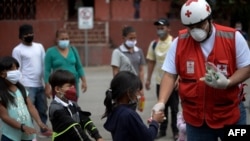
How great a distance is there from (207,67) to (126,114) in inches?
32.8

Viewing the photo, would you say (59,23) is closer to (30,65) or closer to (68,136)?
(30,65)

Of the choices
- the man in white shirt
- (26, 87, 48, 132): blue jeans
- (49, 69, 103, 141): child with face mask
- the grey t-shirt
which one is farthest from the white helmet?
(26, 87, 48, 132): blue jeans

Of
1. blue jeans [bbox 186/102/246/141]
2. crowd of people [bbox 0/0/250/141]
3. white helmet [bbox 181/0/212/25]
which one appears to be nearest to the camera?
crowd of people [bbox 0/0/250/141]

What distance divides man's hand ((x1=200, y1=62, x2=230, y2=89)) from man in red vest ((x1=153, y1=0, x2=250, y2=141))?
0.01 m

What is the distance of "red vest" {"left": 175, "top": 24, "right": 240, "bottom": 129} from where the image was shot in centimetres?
484

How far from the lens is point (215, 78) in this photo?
4602 millimetres

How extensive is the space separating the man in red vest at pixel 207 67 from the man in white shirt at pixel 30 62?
11.9 ft

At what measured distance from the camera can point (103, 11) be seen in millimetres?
20406

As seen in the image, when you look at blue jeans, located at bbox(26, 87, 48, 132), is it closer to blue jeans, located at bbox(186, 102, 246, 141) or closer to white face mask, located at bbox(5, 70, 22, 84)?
white face mask, located at bbox(5, 70, 22, 84)

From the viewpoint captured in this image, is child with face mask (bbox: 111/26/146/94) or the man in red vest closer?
the man in red vest

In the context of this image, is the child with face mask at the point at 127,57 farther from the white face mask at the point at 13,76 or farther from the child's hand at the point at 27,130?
the child's hand at the point at 27,130

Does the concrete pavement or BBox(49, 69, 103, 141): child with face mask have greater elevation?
BBox(49, 69, 103, 141): child with face mask

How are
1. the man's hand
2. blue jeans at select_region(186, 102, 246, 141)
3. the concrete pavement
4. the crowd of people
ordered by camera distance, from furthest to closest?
the concrete pavement < blue jeans at select_region(186, 102, 246, 141) < the man's hand < the crowd of people

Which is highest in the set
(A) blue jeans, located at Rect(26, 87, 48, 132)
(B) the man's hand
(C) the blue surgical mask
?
(B) the man's hand
